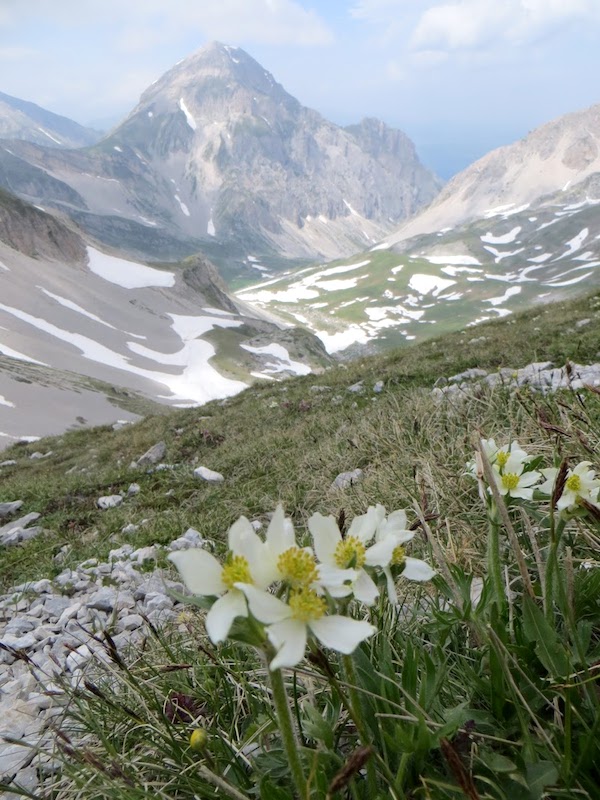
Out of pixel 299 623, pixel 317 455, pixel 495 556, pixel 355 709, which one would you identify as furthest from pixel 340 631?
pixel 317 455

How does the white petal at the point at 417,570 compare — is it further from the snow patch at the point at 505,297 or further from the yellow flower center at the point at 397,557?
the snow patch at the point at 505,297

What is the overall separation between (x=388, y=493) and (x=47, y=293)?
313 ft

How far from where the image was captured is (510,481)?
1.92 m

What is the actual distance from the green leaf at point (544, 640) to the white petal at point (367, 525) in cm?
60

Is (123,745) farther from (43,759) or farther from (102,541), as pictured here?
(102,541)

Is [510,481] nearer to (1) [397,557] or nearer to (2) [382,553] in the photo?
(1) [397,557]

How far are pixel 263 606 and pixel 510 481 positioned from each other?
1152 mm

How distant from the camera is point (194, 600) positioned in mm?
1265

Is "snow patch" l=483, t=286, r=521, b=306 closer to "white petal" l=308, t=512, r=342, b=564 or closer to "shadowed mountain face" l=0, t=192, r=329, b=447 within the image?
"shadowed mountain face" l=0, t=192, r=329, b=447

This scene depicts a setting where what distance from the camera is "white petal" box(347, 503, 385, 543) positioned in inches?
58.4

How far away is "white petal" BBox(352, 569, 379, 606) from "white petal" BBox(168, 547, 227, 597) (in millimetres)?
309

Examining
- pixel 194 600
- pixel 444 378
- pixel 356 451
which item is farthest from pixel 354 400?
pixel 194 600

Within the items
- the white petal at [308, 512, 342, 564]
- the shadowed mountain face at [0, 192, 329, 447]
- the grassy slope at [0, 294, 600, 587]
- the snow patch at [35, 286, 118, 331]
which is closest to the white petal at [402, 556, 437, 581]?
the white petal at [308, 512, 342, 564]

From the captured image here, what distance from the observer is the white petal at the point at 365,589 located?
1.22m
